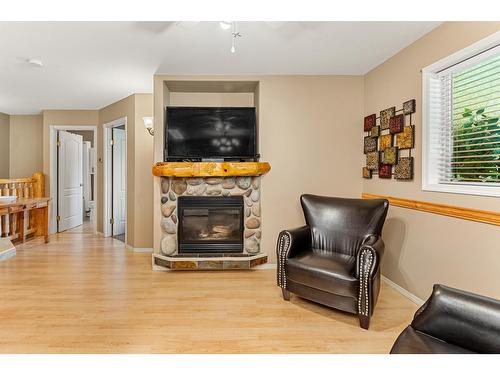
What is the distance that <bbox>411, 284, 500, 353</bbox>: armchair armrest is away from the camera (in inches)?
48.9

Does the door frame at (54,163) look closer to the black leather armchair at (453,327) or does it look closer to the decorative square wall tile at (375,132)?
the decorative square wall tile at (375,132)

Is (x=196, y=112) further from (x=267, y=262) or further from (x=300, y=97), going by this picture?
(x=267, y=262)

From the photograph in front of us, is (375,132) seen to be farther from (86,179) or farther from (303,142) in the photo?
(86,179)

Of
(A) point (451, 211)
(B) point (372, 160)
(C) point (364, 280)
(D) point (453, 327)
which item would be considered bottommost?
(C) point (364, 280)

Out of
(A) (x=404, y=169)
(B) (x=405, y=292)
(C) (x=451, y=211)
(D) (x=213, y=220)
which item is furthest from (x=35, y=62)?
(B) (x=405, y=292)

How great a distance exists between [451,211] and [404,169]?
637 millimetres

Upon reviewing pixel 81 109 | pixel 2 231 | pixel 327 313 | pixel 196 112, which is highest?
pixel 81 109

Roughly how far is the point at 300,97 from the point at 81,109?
160 inches

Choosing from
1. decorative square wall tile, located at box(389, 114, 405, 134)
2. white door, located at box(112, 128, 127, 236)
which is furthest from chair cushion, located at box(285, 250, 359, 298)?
white door, located at box(112, 128, 127, 236)

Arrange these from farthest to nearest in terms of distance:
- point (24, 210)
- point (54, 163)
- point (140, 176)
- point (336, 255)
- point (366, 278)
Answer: point (54, 163), point (24, 210), point (140, 176), point (336, 255), point (366, 278)

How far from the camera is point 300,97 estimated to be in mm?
3736

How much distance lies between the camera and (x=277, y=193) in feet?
12.3

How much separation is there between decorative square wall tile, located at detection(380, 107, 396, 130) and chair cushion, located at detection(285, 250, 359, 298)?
1.44m
